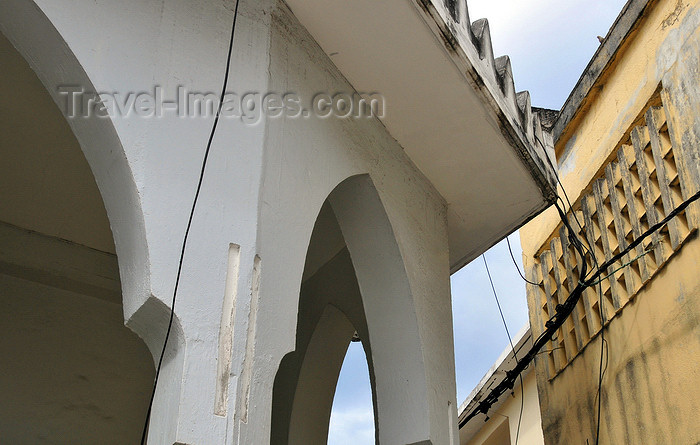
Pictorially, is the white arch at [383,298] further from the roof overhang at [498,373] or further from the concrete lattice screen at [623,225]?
the roof overhang at [498,373]

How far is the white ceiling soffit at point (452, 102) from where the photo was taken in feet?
13.7

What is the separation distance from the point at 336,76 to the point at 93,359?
2.92 metres

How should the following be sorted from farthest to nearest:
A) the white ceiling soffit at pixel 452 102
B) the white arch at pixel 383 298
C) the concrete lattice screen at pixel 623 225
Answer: the concrete lattice screen at pixel 623 225, the white arch at pixel 383 298, the white ceiling soffit at pixel 452 102

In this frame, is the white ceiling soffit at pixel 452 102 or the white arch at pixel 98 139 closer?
the white arch at pixel 98 139

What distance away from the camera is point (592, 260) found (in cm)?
608

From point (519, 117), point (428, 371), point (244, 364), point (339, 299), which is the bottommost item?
point (244, 364)

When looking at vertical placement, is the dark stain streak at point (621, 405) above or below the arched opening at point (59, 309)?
below

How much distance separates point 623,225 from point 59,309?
389 cm

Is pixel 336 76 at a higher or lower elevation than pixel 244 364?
higher

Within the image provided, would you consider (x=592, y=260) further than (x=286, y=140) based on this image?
Yes

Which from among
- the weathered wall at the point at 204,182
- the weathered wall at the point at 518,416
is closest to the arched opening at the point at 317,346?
the weathered wall at the point at 204,182

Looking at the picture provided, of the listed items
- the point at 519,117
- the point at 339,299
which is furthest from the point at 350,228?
the point at 339,299

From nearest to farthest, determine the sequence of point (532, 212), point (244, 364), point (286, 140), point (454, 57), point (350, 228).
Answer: point (244, 364), point (286, 140), point (454, 57), point (350, 228), point (532, 212)

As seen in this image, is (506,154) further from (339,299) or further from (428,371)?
(339,299)
